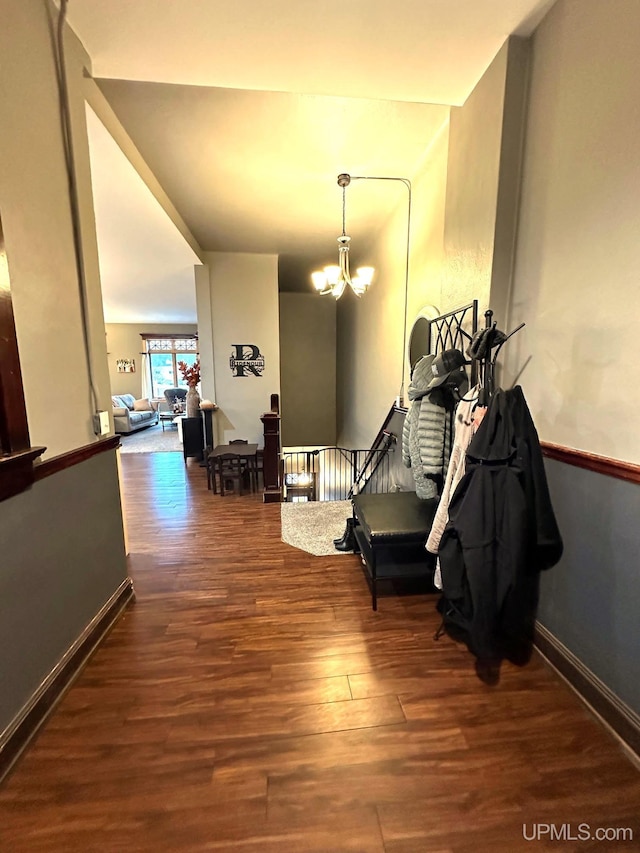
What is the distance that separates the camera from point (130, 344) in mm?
10492

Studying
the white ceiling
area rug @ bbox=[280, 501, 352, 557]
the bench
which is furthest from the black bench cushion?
the white ceiling

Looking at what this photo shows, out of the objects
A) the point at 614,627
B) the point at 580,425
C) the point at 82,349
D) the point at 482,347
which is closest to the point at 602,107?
the point at 482,347

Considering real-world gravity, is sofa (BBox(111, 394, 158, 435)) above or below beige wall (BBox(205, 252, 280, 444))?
below

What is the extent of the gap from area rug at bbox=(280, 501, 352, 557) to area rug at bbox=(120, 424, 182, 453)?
3.65 m

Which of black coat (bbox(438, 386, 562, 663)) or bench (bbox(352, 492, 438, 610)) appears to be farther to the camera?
bench (bbox(352, 492, 438, 610))

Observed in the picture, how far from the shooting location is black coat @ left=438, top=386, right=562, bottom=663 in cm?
139

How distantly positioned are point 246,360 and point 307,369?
2547 millimetres

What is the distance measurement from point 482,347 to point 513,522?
773 mm

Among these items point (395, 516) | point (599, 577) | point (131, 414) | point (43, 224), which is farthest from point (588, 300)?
point (131, 414)

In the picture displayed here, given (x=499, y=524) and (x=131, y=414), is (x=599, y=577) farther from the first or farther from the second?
(x=131, y=414)

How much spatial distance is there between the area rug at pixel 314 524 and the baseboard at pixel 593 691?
4.51 ft

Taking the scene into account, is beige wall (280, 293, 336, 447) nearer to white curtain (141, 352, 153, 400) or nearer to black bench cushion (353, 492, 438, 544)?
black bench cushion (353, 492, 438, 544)

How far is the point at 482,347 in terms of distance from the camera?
157cm

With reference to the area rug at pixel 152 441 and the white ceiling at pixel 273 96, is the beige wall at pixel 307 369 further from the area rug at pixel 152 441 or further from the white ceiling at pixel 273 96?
the white ceiling at pixel 273 96
